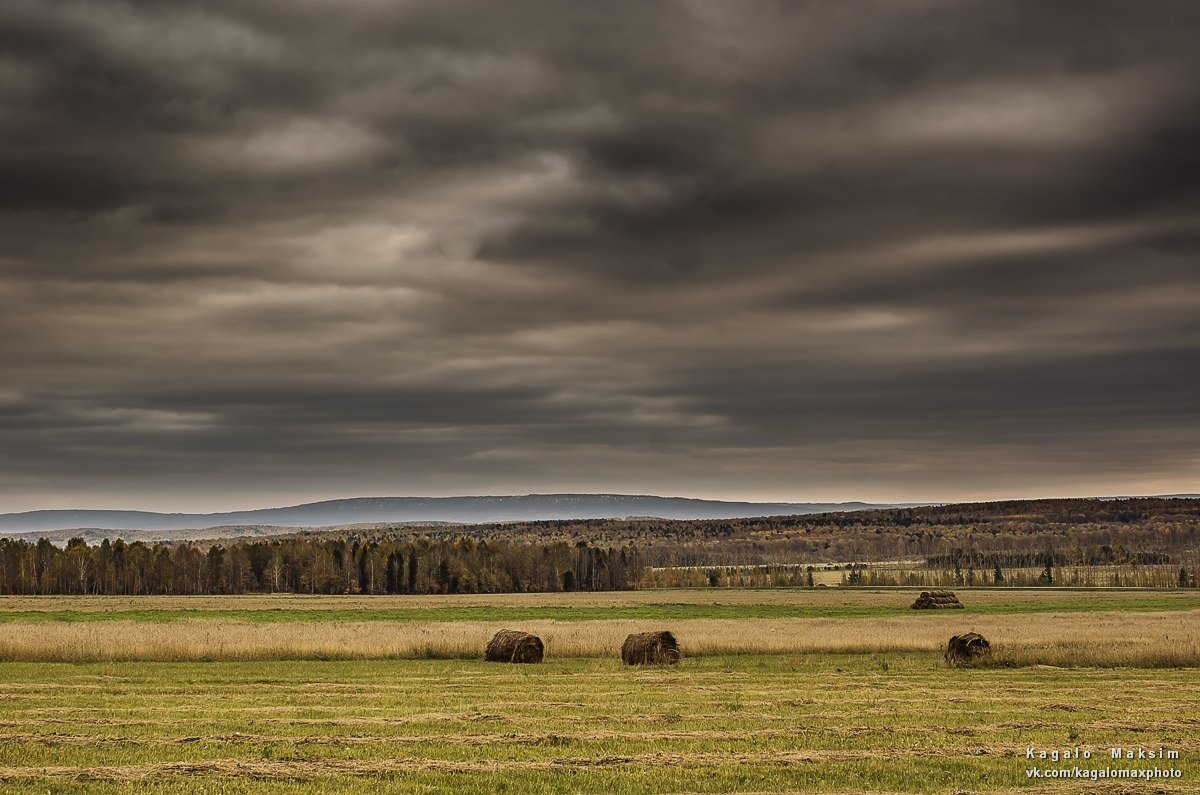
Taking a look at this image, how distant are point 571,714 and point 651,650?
16.7 metres

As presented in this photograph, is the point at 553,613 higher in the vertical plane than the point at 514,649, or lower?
lower

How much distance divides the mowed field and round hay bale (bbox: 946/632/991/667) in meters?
1.21

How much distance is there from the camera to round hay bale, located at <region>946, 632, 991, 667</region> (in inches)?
1613

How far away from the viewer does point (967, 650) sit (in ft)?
135

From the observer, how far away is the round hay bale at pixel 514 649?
4303 centimetres

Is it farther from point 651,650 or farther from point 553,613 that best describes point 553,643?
point 553,613

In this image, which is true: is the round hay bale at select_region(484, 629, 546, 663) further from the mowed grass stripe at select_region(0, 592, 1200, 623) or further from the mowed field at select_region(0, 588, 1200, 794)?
the mowed grass stripe at select_region(0, 592, 1200, 623)

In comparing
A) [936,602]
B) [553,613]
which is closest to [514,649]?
[553,613]

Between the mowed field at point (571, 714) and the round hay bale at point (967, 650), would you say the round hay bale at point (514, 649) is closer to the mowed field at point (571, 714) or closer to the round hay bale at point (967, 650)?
the mowed field at point (571, 714)

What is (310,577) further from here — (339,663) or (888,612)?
(339,663)

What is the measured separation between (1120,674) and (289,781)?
29430 millimetres

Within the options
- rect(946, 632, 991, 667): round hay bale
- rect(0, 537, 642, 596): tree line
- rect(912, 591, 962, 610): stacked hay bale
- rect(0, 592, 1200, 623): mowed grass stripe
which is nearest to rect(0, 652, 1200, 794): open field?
rect(946, 632, 991, 667): round hay bale

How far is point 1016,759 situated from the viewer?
1898 cm

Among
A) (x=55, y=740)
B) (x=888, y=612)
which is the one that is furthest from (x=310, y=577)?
(x=55, y=740)
